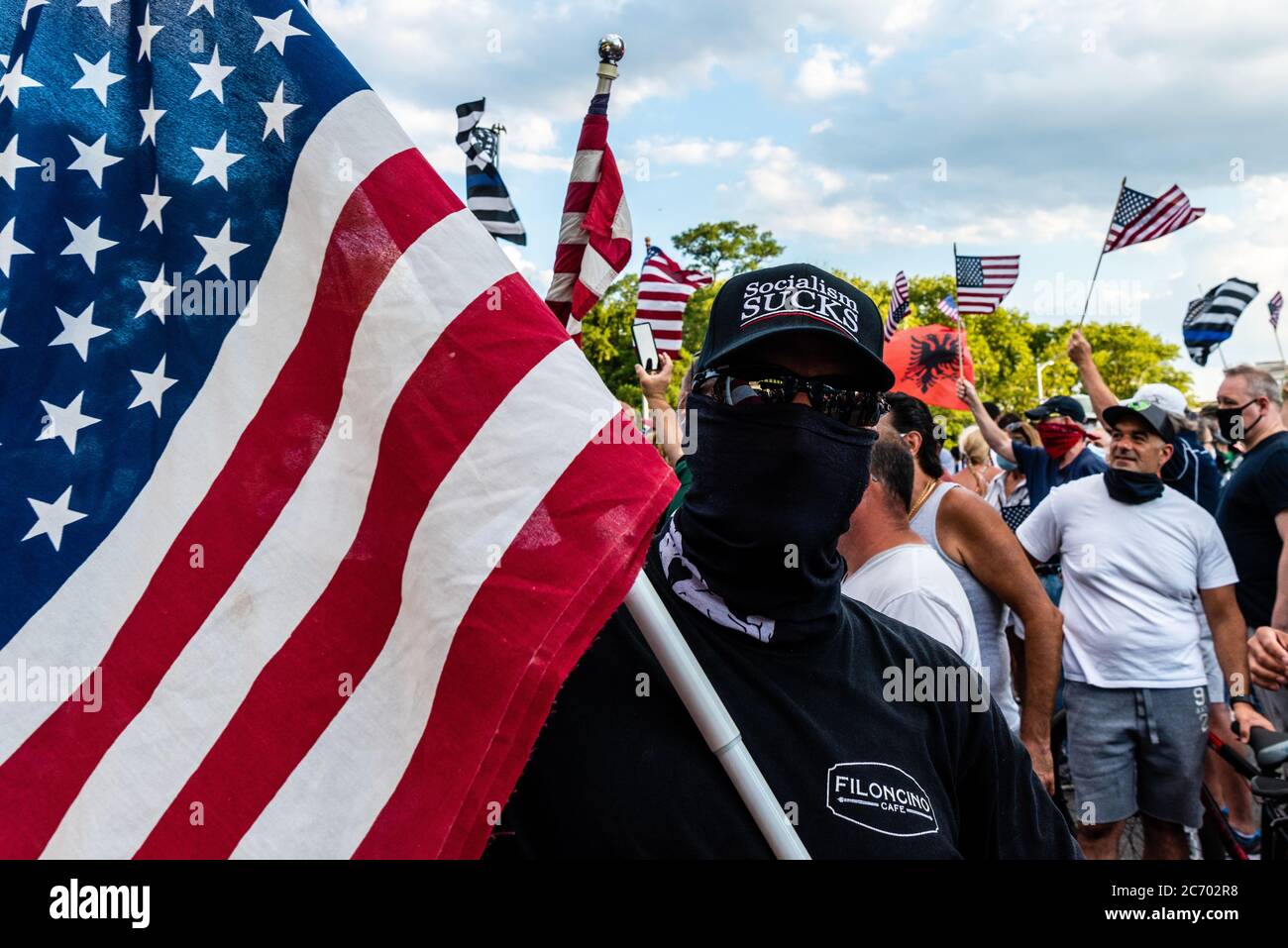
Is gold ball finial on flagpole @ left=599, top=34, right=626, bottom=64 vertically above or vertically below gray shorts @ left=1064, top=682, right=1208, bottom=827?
above

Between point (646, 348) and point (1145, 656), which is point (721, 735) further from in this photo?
point (646, 348)

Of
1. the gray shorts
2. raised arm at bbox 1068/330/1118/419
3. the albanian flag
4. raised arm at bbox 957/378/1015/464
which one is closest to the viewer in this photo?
the gray shorts

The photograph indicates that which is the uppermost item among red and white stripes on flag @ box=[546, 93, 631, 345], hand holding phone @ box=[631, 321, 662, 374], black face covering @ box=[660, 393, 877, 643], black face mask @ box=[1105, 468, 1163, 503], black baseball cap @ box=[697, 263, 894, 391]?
red and white stripes on flag @ box=[546, 93, 631, 345]

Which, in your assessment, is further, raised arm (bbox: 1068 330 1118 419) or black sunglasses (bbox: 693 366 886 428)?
raised arm (bbox: 1068 330 1118 419)

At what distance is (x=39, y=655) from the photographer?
5.61 ft

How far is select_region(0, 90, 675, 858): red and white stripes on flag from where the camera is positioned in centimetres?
167

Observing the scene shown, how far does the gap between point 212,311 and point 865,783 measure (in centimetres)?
129

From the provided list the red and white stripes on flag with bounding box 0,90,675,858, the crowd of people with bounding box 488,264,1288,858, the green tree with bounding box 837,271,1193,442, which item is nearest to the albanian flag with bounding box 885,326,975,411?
Answer: the crowd of people with bounding box 488,264,1288,858

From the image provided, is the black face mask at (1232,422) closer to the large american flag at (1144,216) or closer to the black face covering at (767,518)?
the large american flag at (1144,216)

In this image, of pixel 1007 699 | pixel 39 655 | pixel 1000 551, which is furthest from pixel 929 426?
pixel 39 655

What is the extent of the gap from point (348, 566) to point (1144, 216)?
9751 mm

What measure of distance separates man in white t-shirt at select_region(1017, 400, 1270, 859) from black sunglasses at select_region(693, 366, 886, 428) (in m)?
3.77

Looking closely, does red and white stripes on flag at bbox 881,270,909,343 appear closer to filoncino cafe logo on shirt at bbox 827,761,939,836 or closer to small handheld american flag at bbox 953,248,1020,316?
small handheld american flag at bbox 953,248,1020,316
